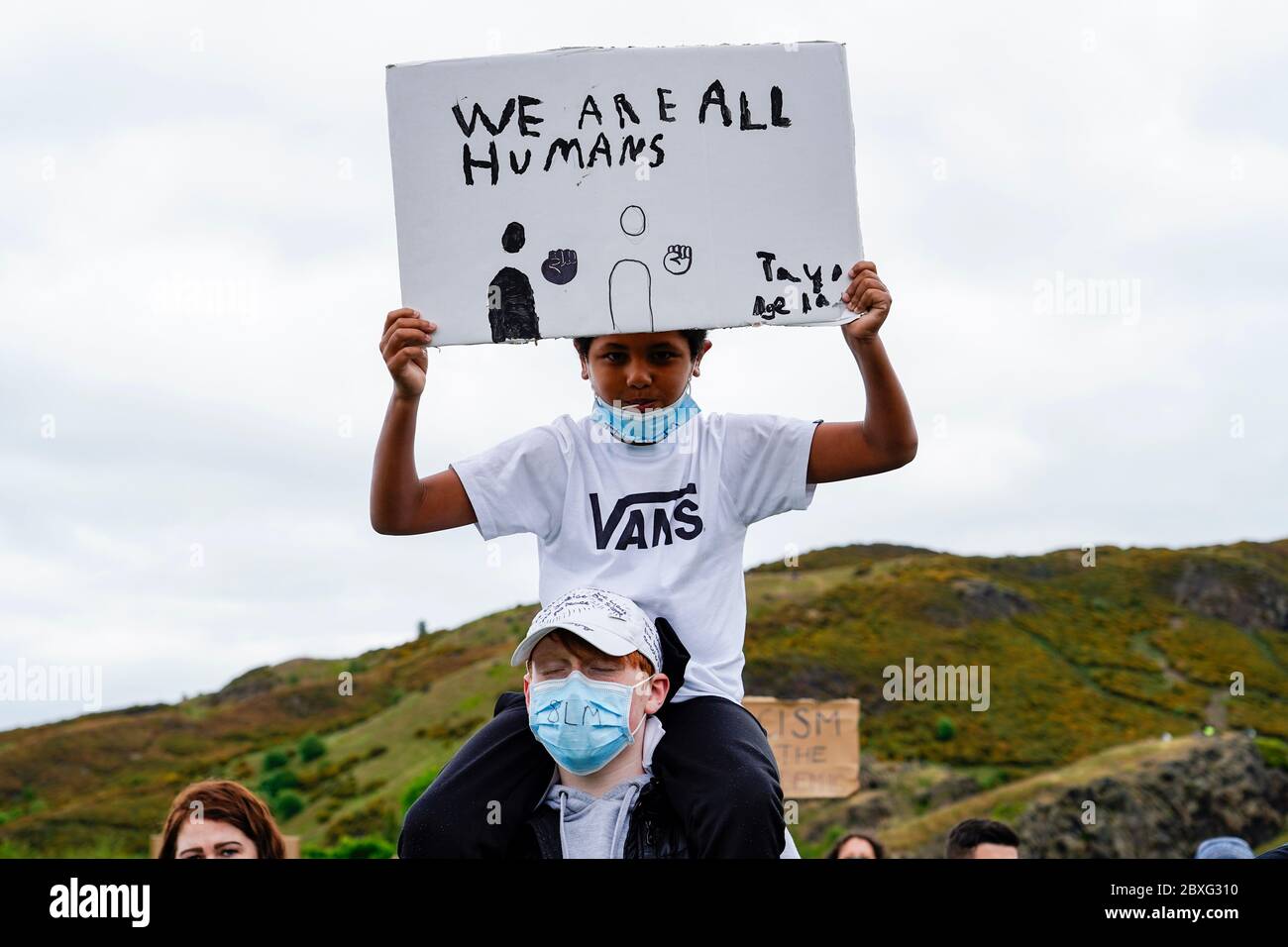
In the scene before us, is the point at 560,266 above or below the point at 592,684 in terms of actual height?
above

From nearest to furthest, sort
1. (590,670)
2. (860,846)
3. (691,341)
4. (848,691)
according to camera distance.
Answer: (590,670) < (691,341) < (860,846) < (848,691)

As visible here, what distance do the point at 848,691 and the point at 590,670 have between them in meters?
77.7

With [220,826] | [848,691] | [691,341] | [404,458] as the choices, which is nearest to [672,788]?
[404,458]

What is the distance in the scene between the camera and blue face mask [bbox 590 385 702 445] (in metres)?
4.42

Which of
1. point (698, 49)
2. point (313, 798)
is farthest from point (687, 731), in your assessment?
point (313, 798)

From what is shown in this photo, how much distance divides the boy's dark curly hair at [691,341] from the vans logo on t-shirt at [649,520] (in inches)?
20.7

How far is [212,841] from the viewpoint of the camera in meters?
5.16

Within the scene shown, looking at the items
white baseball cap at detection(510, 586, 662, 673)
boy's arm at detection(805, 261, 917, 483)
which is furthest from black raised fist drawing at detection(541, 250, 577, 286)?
white baseball cap at detection(510, 586, 662, 673)

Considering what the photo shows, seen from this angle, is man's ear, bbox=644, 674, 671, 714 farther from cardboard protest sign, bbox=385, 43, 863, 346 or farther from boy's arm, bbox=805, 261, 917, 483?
cardboard protest sign, bbox=385, 43, 863, 346

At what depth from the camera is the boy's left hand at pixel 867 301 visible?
4.29 meters

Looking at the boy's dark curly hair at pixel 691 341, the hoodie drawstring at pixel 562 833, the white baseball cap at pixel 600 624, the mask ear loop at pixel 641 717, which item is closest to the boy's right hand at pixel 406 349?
the boy's dark curly hair at pixel 691 341

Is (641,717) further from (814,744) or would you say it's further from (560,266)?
(814,744)

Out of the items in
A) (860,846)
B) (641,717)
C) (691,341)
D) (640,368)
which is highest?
(691,341)
